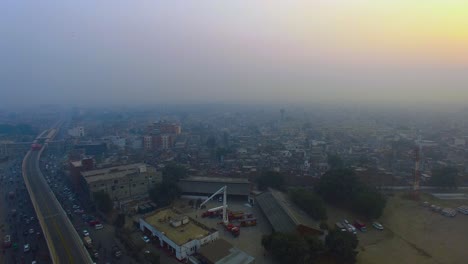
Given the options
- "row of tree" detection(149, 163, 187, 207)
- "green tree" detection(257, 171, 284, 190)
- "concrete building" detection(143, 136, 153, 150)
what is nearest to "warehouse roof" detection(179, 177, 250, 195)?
"row of tree" detection(149, 163, 187, 207)

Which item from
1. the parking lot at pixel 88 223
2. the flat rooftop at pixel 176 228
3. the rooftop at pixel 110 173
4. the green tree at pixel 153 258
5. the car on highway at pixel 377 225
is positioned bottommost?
the parking lot at pixel 88 223

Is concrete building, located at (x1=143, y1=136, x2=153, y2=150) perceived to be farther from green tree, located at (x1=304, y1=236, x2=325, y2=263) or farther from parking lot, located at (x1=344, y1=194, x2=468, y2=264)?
green tree, located at (x1=304, y1=236, x2=325, y2=263)

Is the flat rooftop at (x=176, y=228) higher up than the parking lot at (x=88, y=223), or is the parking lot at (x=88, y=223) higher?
the flat rooftop at (x=176, y=228)

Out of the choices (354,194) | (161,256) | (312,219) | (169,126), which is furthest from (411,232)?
(169,126)

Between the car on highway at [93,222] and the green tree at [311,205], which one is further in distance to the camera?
the car on highway at [93,222]

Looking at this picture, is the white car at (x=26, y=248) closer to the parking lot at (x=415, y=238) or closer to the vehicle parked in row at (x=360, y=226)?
the parking lot at (x=415, y=238)

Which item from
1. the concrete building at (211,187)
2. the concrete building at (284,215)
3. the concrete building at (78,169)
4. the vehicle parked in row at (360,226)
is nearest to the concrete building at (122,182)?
the concrete building at (78,169)

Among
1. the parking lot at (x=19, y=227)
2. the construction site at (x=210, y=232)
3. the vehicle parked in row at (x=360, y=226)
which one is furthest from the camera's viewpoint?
the vehicle parked in row at (x=360, y=226)
